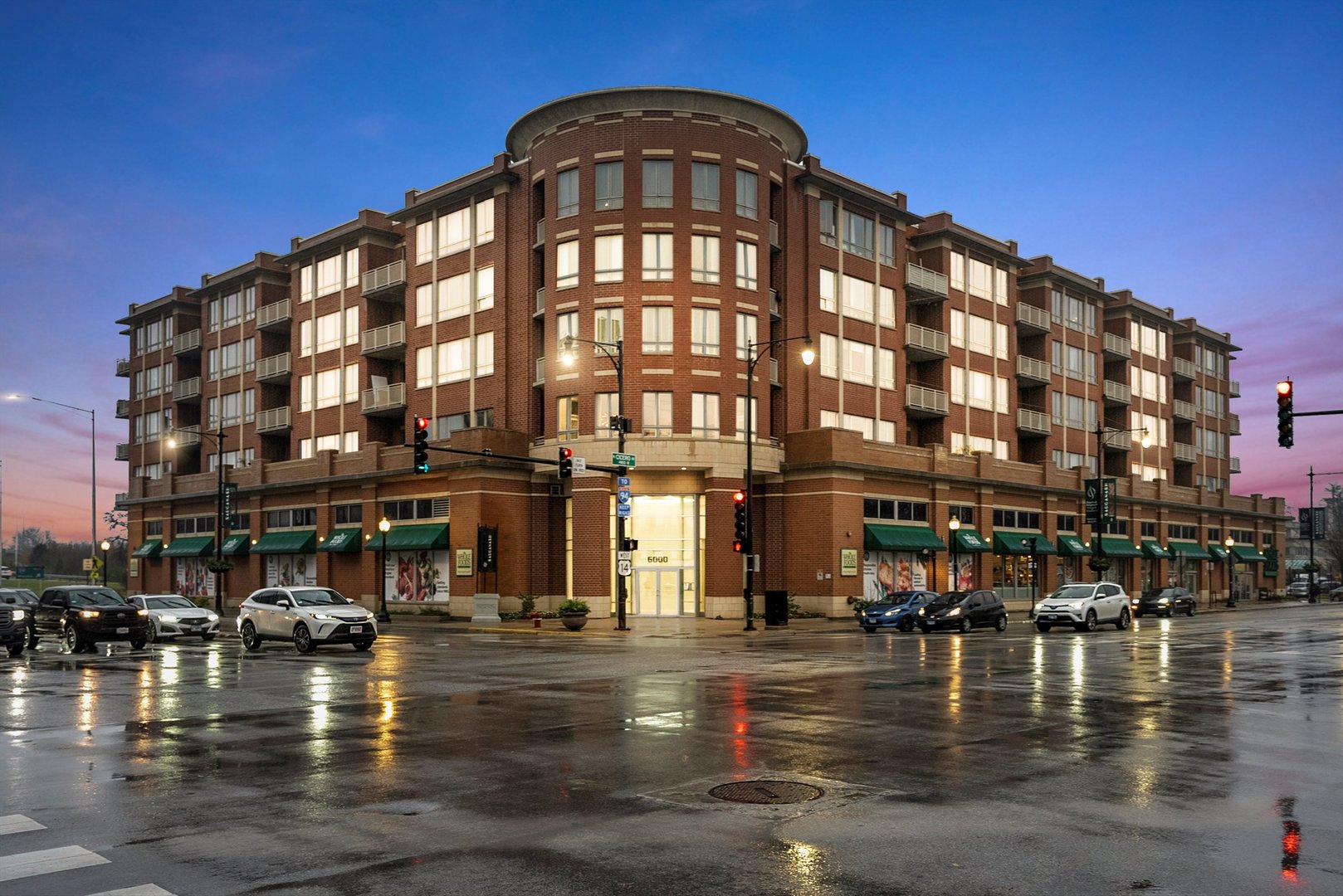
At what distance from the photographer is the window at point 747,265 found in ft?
165

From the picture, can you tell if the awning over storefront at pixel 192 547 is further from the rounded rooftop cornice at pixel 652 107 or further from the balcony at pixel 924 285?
the balcony at pixel 924 285

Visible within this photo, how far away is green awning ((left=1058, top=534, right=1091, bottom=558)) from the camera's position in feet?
219

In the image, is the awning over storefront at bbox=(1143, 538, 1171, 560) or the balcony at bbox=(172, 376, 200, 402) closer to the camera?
the awning over storefront at bbox=(1143, 538, 1171, 560)

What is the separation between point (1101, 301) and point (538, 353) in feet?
147

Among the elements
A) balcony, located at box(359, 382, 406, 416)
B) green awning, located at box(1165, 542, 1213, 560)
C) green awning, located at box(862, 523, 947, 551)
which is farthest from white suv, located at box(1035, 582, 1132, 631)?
green awning, located at box(1165, 542, 1213, 560)

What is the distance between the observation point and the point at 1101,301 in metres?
77.6

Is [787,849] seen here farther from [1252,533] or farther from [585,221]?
[1252,533]

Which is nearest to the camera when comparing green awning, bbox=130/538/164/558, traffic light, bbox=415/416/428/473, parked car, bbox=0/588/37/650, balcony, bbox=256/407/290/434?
parked car, bbox=0/588/37/650

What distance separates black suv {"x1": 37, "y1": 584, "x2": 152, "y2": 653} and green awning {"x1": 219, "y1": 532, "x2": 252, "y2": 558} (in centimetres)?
3573

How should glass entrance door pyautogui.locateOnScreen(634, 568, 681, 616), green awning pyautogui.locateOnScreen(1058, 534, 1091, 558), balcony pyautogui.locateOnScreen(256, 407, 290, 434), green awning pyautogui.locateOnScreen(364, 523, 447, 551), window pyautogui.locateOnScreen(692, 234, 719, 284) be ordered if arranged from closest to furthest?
window pyautogui.locateOnScreen(692, 234, 719, 284) < glass entrance door pyautogui.locateOnScreen(634, 568, 681, 616) < green awning pyautogui.locateOnScreen(364, 523, 447, 551) < green awning pyautogui.locateOnScreen(1058, 534, 1091, 558) < balcony pyautogui.locateOnScreen(256, 407, 290, 434)

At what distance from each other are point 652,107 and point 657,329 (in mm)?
10104

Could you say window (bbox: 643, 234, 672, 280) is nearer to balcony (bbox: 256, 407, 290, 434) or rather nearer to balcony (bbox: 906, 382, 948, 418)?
balcony (bbox: 906, 382, 948, 418)

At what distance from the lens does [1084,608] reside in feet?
133

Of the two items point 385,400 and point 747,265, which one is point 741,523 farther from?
point 385,400
